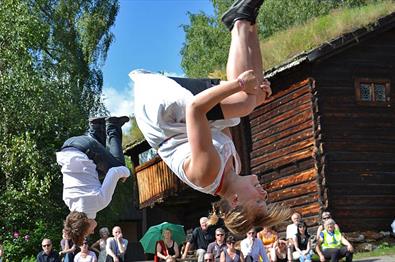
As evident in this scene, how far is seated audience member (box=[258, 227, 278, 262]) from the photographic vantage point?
1401 centimetres

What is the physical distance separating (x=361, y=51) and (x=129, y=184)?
596 inches

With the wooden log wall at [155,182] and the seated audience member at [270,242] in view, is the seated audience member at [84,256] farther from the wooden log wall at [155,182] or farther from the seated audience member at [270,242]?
the wooden log wall at [155,182]

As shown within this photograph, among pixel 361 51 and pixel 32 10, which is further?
pixel 32 10

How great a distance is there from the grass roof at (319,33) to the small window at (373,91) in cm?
142

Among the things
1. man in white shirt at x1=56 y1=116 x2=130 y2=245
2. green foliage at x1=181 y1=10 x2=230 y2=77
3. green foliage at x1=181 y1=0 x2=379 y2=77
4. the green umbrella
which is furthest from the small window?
green foliage at x1=181 y1=10 x2=230 y2=77

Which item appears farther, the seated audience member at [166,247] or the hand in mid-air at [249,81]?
the seated audience member at [166,247]

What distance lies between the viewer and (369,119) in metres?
18.6

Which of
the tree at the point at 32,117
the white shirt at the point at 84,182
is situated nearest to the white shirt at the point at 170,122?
the white shirt at the point at 84,182

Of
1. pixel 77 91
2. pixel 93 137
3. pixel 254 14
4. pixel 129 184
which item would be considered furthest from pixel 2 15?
pixel 254 14

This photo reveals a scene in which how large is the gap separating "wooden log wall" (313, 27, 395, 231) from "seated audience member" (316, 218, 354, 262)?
11.6ft

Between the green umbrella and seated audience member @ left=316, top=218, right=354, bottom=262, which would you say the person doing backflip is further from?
the green umbrella

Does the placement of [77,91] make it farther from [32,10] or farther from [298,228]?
[298,228]

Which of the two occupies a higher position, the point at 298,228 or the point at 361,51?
the point at 361,51

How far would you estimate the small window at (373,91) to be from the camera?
18.6m
